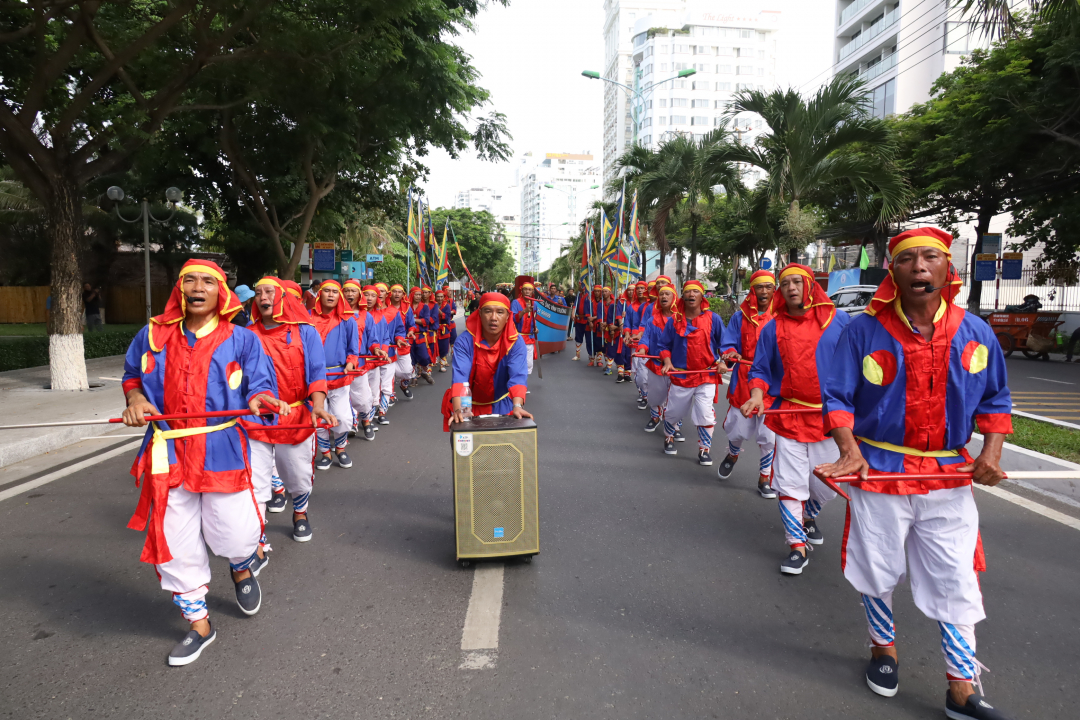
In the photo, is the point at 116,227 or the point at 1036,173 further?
the point at 116,227

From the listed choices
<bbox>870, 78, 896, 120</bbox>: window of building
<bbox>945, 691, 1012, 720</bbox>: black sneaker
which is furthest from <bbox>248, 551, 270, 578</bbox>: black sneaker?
<bbox>870, 78, 896, 120</bbox>: window of building

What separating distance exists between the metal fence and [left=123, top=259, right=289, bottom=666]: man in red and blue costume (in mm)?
24139

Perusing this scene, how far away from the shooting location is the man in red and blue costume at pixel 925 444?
290 centimetres

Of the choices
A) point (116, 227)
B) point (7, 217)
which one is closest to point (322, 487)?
point (116, 227)

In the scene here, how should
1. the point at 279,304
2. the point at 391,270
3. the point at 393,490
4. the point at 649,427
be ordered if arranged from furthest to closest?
the point at 391,270, the point at 649,427, the point at 393,490, the point at 279,304

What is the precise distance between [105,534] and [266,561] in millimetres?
1495

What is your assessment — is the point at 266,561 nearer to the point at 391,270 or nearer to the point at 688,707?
the point at 688,707

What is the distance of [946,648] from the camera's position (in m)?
2.88

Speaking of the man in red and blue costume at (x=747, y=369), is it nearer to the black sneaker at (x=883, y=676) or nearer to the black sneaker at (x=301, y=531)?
the black sneaker at (x=883, y=676)

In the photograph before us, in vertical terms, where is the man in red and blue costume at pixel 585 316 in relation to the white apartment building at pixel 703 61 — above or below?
below

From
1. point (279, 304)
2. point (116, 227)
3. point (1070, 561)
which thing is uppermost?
point (116, 227)

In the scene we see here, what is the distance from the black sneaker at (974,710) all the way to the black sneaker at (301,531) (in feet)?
12.6

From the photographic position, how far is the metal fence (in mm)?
23875

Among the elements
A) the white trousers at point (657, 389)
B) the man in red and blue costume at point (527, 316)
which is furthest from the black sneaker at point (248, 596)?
the man in red and blue costume at point (527, 316)
